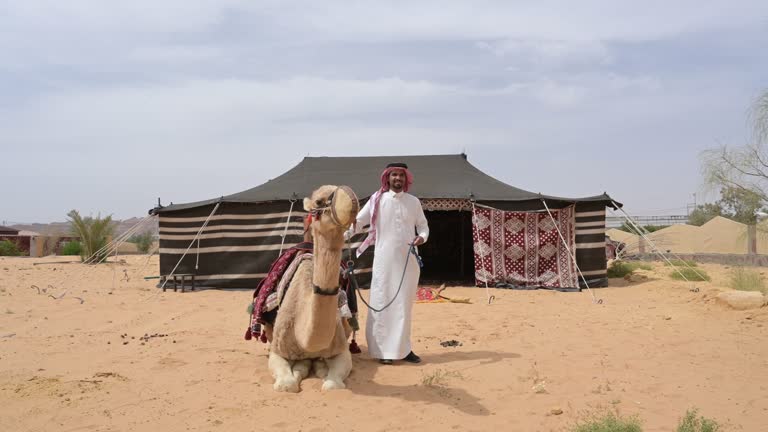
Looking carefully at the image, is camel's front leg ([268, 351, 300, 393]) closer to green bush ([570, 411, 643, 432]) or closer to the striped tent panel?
green bush ([570, 411, 643, 432])

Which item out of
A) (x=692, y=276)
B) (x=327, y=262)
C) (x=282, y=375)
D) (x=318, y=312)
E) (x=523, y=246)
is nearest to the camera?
(x=327, y=262)

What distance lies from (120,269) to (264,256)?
825 cm

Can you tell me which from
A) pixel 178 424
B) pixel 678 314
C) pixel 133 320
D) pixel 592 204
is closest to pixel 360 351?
pixel 178 424

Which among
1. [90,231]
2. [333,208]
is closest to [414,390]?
[333,208]

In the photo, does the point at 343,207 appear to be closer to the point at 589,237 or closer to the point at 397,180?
the point at 397,180

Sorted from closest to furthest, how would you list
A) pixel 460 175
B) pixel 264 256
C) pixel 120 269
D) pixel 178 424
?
pixel 178 424 → pixel 264 256 → pixel 460 175 → pixel 120 269

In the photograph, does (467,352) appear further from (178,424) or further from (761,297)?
(761,297)

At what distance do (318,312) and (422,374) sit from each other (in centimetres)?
156

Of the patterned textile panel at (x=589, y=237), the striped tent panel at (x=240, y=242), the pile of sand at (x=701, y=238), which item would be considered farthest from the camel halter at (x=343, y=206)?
the pile of sand at (x=701, y=238)

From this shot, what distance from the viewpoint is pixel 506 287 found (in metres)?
11.8

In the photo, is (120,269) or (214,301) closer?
(214,301)

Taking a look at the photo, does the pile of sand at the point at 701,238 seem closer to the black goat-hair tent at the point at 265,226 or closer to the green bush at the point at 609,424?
the black goat-hair tent at the point at 265,226

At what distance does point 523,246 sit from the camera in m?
11.8

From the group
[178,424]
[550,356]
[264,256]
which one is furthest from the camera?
[264,256]
